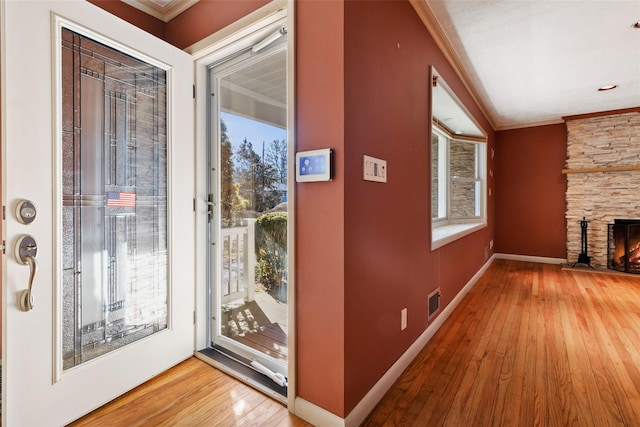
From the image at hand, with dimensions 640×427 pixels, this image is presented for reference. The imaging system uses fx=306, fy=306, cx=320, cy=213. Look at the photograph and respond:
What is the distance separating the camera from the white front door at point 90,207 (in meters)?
1.35

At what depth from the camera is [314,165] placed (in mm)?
1489

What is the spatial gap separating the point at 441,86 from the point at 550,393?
238 cm

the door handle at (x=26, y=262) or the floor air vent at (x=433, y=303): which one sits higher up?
the door handle at (x=26, y=262)

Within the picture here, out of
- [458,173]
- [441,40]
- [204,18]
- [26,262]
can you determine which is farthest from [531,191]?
[26,262]

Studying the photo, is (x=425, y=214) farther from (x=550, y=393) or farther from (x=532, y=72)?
(x=532, y=72)

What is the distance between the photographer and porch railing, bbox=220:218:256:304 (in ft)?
7.59

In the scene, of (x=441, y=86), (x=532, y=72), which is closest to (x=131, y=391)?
(x=441, y=86)

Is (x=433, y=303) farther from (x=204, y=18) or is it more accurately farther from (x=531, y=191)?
(x=531, y=191)

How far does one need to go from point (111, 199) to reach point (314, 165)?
122 cm

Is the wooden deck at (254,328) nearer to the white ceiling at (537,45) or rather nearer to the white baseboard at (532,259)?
the white ceiling at (537,45)

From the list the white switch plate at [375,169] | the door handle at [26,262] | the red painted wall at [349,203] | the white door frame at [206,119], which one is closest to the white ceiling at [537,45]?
the white door frame at [206,119]

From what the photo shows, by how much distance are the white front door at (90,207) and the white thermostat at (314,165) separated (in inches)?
39.4

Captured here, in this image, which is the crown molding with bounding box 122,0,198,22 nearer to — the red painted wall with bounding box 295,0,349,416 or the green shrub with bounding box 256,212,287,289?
the red painted wall with bounding box 295,0,349,416

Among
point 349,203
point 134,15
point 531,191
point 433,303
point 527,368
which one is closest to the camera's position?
point 349,203
